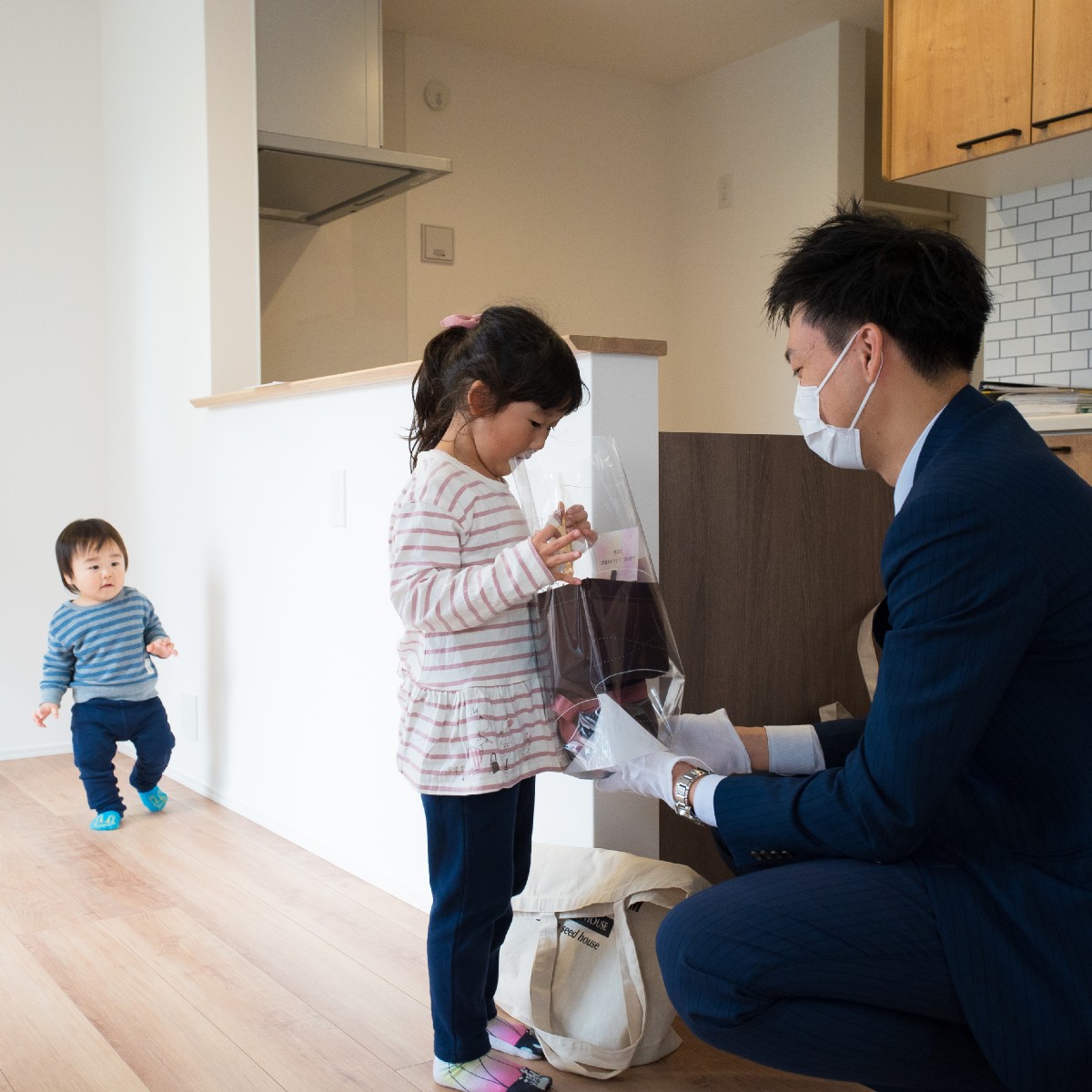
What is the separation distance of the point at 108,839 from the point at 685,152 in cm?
378

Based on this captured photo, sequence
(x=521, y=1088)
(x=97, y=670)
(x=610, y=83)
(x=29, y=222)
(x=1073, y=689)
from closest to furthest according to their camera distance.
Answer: (x=1073, y=689), (x=521, y=1088), (x=97, y=670), (x=29, y=222), (x=610, y=83)

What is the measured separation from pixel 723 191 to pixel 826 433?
3928mm

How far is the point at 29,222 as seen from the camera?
3.59 meters

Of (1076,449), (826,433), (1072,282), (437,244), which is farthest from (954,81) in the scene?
(437,244)

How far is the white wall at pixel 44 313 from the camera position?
357 centimetres

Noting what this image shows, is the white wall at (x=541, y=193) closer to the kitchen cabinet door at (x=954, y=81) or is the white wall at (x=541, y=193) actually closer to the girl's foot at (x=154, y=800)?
the kitchen cabinet door at (x=954, y=81)

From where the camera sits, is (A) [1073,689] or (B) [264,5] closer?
(A) [1073,689]

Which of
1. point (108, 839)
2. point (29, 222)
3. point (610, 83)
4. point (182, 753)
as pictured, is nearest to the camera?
point (108, 839)

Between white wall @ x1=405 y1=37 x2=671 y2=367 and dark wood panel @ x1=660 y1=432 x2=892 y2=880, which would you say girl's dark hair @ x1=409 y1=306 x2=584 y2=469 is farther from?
white wall @ x1=405 y1=37 x2=671 y2=367

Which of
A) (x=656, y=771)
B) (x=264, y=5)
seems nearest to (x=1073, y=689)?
(x=656, y=771)

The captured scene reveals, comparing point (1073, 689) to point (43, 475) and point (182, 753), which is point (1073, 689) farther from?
point (43, 475)

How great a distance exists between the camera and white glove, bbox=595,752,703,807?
4.37ft

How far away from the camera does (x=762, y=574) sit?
1951mm

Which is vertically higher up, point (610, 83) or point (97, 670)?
point (610, 83)
